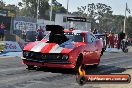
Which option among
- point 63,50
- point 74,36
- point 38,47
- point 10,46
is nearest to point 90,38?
point 74,36

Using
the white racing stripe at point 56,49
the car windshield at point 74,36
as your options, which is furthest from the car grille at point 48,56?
the car windshield at point 74,36

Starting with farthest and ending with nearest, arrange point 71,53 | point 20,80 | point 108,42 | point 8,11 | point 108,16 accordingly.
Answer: point 108,16 < point 8,11 < point 108,42 < point 71,53 < point 20,80

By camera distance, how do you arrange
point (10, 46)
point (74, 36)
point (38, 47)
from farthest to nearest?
point (10, 46) < point (74, 36) < point (38, 47)

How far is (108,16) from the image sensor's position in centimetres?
14375

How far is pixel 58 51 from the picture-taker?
11773 millimetres

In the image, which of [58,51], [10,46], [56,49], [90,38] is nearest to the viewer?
[58,51]

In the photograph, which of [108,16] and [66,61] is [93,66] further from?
[108,16]

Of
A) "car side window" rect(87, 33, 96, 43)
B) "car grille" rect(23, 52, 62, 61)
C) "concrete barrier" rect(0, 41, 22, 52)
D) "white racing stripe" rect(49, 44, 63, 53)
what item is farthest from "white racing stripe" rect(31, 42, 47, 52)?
"concrete barrier" rect(0, 41, 22, 52)

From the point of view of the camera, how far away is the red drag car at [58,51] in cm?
1183

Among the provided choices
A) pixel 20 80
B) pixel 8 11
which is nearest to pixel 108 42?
pixel 8 11

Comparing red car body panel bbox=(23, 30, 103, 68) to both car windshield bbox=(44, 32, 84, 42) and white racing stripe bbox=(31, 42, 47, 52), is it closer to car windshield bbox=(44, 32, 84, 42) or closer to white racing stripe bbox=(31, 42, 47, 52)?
white racing stripe bbox=(31, 42, 47, 52)

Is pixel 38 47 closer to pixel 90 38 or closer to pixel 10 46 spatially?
pixel 90 38

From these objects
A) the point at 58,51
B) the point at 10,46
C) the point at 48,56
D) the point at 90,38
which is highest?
the point at 90,38

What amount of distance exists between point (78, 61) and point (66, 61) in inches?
28.7
